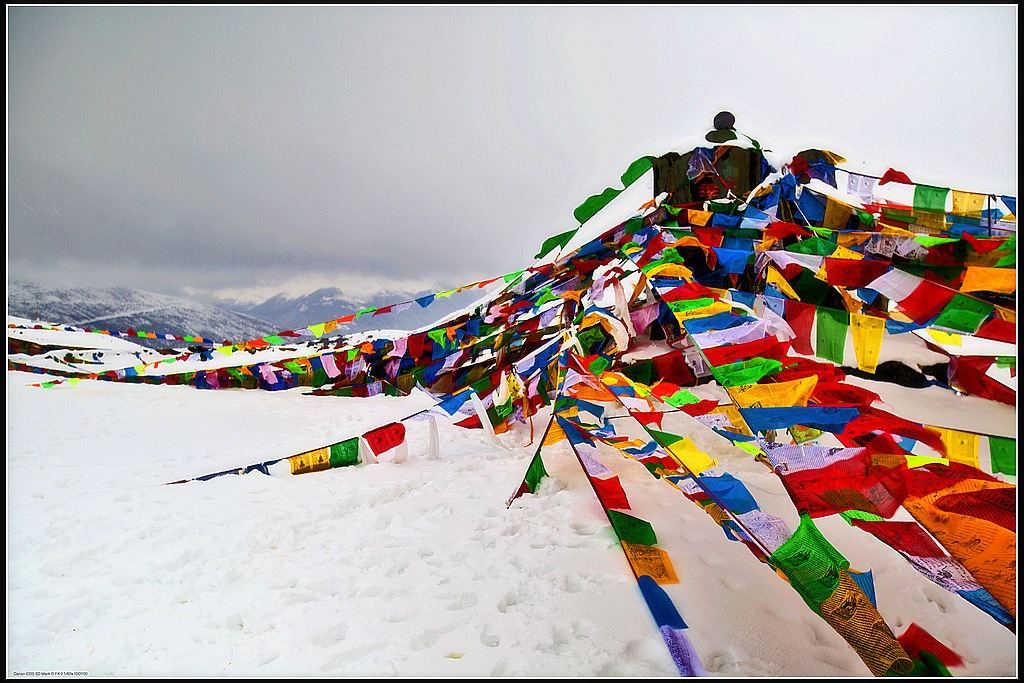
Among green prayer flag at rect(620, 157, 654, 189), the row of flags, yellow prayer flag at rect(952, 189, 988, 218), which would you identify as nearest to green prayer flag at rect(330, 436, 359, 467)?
the row of flags

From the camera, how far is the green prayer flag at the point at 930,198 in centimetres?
215

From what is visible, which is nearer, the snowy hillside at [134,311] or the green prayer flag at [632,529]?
the green prayer flag at [632,529]

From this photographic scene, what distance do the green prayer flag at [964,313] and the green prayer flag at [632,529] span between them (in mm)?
882

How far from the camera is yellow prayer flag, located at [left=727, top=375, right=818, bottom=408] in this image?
1.08 metres

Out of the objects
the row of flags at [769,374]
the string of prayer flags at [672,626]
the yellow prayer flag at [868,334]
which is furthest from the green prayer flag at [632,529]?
the yellow prayer flag at [868,334]

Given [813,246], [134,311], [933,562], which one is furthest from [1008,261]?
[134,311]

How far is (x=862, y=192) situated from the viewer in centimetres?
263

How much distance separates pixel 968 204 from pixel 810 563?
2207 millimetres

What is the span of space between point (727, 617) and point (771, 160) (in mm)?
2419

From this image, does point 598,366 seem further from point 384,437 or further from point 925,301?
point 925,301

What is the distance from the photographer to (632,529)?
53.2 inches

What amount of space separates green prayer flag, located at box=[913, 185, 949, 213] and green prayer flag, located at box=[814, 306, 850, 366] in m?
1.54

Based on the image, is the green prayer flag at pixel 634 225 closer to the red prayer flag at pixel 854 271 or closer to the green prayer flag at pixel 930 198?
the red prayer flag at pixel 854 271

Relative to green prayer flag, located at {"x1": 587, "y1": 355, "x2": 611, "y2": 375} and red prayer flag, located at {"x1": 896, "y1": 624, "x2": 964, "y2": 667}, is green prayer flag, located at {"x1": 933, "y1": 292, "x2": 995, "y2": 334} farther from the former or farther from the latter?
green prayer flag, located at {"x1": 587, "y1": 355, "x2": 611, "y2": 375}
